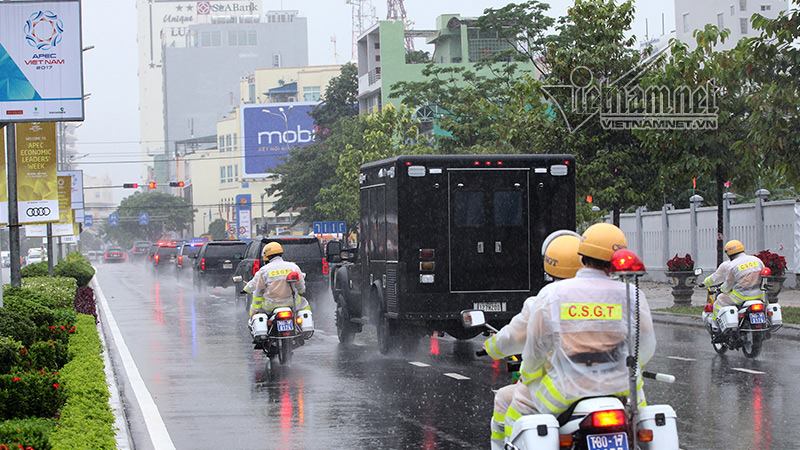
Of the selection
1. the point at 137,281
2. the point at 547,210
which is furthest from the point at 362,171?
the point at 137,281

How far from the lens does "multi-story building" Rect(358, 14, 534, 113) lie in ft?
289

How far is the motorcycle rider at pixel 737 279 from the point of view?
18.3 metres

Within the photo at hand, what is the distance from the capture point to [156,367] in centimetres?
1916

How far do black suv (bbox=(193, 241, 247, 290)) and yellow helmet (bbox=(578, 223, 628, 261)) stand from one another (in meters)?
39.3

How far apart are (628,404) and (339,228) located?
64206 millimetres

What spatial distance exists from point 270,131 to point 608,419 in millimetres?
148544

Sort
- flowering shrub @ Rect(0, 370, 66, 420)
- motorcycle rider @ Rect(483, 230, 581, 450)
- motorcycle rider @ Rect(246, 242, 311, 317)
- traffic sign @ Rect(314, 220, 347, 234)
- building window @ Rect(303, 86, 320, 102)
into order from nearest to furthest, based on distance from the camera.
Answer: motorcycle rider @ Rect(483, 230, 581, 450) → flowering shrub @ Rect(0, 370, 66, 420) → motorcycle rider @ Rect(246, 242, 311, 317) → traffic sign @ Rect(314, 220, 347, 234) → building window @ Rect(303, 86, 320, 102)

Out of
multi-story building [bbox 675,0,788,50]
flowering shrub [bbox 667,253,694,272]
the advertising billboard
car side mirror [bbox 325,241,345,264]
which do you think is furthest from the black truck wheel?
multi-story building [bbox 675,0,788,50]

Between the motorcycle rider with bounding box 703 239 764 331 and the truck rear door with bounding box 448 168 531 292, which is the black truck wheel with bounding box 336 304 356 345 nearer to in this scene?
the truck rear door with bounding box 448 168 531 292

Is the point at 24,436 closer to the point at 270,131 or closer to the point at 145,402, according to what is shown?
the point at 145,402

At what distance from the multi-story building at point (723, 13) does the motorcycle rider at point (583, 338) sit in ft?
361

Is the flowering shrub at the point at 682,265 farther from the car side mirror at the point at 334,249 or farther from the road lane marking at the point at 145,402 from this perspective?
the road lane marking at the point at 145,402

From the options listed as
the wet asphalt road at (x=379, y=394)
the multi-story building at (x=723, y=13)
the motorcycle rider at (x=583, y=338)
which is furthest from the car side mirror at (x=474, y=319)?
the multi-story building at (x=723, y=13)

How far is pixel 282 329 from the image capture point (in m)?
18.6
